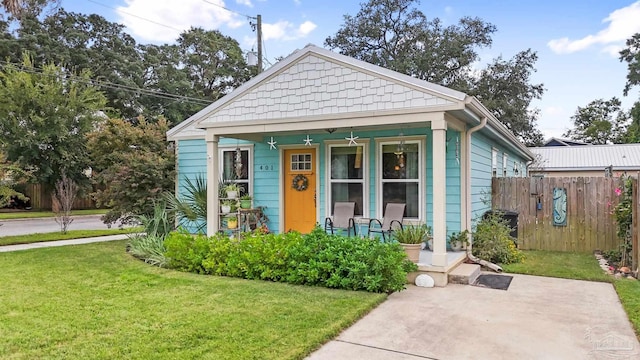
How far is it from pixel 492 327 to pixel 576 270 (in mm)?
3434

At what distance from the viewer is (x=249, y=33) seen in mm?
15453

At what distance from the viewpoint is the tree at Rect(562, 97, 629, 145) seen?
38344 millimetres

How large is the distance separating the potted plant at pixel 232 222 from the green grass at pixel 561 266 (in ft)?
15.2

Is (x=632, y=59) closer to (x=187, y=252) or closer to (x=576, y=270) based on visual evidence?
(x=576, y=270)

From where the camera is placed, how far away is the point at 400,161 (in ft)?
24.2

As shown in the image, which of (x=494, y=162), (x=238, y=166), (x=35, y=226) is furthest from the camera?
(x=35, y=226)

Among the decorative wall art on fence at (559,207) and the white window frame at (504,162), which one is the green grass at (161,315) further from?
the white window frame at (504,162)

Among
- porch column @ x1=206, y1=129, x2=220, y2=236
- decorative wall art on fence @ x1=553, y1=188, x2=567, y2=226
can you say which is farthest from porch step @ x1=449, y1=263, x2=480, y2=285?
porch column @ x1=206, y1=129, x2=220, y2=236

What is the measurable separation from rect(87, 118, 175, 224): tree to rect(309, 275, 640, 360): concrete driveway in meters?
5.90

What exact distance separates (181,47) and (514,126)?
2169 centimetres

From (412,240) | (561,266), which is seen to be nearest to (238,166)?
(412,240)

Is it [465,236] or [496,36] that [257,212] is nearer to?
[465,236]

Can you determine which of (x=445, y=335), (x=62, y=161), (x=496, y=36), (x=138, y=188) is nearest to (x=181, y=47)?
(x=62, y=161)

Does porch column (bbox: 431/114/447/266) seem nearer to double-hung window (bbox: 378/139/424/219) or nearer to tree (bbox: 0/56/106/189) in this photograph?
double-hung window (bbox: 378/139/424/219)
